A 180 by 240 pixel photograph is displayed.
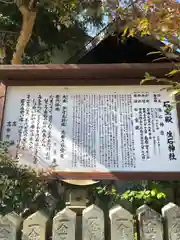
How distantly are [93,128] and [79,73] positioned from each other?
590 millimetres

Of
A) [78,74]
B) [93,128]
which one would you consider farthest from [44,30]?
[93,128]

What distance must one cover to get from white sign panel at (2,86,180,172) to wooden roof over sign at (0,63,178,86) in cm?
7

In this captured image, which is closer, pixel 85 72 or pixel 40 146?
pixel 40 146

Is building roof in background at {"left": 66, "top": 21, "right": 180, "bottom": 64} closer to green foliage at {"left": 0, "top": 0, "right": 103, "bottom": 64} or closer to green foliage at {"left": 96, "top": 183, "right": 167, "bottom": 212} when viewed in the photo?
green foliage at {"left": 0, "top": 0, "right": 103, "bottom": 64}

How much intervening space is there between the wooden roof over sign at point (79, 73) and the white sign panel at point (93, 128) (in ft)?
0.24

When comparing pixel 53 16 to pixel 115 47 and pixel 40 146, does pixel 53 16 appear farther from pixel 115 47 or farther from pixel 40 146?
pixel 40 146

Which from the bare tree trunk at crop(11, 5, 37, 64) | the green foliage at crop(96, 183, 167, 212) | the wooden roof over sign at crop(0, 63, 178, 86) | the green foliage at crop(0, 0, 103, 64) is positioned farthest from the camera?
the green foliage at crop(0, 0, 103, 64)

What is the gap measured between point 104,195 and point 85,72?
259cm

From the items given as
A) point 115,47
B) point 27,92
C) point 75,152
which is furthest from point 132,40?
point 75,152

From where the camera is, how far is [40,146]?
3.06 metres

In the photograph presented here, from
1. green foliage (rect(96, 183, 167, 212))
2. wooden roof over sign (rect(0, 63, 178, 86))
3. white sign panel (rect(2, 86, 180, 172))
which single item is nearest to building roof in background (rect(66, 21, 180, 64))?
wooden roof over sign (rect(0, 63, 178, 86))

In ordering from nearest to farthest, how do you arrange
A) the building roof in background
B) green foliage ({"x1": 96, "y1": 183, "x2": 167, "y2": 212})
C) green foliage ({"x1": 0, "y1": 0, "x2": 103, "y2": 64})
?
the building roof in background < green foliage ({"x1": 96, "y1": 183, "x2": 167, "y2": 212}) < green foliage ({"x1": 0, "y1": 0, "x2": 103, "y2": 64})

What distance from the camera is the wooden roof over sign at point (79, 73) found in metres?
3.21

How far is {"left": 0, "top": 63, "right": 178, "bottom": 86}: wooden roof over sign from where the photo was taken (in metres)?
3.21
